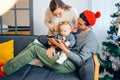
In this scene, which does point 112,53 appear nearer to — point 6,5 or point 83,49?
point 83,49

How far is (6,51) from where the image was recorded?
8.40 ft

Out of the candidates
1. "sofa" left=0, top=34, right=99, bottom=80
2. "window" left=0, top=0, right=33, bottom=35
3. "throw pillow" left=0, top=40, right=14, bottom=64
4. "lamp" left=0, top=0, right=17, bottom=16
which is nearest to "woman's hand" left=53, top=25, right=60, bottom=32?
"sofa" left=0, top=34, right=99, bottom=80

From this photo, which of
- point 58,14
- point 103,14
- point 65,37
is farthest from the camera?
point 103,14

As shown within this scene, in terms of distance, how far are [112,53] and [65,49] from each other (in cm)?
62

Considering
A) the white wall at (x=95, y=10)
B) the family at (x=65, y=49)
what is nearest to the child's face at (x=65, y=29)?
the family at (x=65, y=49)

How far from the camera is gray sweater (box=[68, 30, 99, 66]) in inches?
85.0

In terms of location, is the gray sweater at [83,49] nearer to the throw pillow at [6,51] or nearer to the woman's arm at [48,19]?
the woman's arm at [48,19]

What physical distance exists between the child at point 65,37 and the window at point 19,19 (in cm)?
102

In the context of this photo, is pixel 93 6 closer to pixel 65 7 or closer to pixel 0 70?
pixel 65 7

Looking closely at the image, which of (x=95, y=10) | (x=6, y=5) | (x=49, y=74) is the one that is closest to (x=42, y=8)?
(x=95, y=10)

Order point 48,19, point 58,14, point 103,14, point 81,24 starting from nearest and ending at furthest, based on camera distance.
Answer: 1. point 81,24
2. point 58,14
3. point 48,19
4. point 103,14

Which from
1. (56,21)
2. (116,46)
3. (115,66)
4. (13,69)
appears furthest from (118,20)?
(13,69)

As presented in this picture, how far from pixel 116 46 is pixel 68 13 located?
29.4 inches

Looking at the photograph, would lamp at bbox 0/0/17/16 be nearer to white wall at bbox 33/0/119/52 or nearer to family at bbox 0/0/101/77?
family at bbox 0/0/101/77
